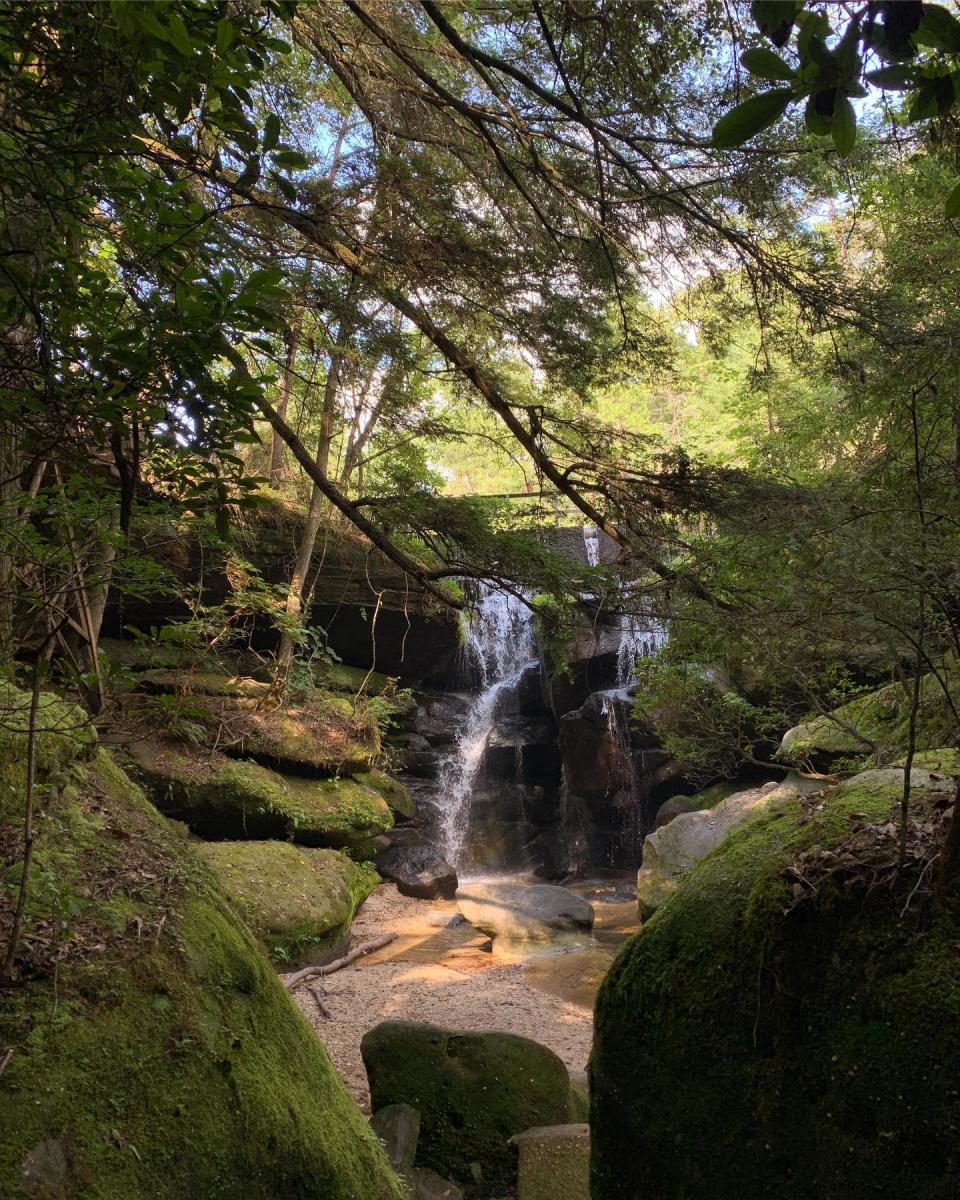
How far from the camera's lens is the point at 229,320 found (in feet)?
5.53

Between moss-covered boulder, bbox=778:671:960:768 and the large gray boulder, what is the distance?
0.63m

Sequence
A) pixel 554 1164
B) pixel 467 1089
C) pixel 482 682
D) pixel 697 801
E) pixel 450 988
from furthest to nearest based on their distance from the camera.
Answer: pixel 482 682 < pixel 697 801 < pixel 450 988 < pixel 467 1089 < pixel 554 1164

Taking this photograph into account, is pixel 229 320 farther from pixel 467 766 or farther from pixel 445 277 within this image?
pixel 467 766

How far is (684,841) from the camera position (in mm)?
9195

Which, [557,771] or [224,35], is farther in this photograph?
[557,771]

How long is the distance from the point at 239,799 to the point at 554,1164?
6916 mm

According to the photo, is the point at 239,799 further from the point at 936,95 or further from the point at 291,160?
the point at 936,95

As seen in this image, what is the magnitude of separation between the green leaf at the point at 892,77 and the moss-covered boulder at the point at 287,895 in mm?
7189

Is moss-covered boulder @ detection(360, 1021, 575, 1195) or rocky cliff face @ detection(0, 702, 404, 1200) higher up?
rocky cliff face @ detection(0, 702, 404, 1200)

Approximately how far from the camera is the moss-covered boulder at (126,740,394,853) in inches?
370

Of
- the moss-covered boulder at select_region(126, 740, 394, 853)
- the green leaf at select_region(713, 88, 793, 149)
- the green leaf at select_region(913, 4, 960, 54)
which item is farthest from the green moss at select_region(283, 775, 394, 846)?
the green leaf at select_region(913, 4, 960, 54)

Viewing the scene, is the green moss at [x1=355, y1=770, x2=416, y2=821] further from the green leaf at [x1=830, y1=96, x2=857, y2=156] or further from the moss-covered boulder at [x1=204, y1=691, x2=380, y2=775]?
the green leaf at [x1=830, y1=96, x2=857, y2=156]

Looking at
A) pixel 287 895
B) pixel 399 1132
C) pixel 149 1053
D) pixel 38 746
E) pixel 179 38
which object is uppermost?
pixel 179 38

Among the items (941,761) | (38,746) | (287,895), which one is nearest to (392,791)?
(287,895)
